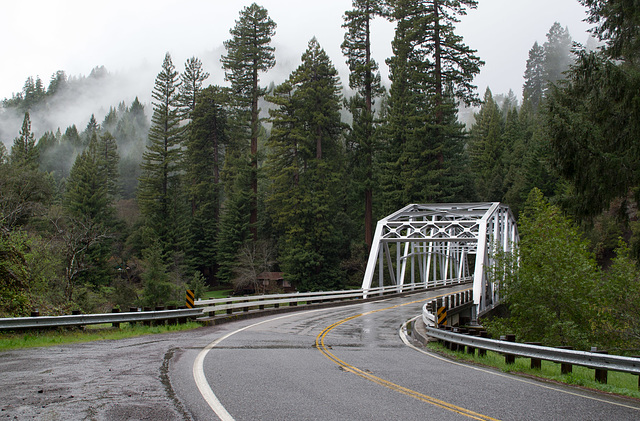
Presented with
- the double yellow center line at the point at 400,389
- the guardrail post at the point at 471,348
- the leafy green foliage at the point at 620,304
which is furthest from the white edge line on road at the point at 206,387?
the leafy green foliage at the point at 620,304

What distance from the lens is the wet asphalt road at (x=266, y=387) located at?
4.82 m

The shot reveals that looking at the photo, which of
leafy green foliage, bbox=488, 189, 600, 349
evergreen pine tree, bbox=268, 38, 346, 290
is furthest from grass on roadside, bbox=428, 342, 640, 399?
evergreen pine tree, bbox=268, 38, 346, 290

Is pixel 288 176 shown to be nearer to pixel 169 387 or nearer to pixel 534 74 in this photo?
pixel 169 387

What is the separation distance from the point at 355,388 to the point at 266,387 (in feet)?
3.81

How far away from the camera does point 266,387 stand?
599cm

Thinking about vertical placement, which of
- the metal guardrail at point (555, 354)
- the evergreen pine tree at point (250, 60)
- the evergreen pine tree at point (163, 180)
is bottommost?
the metal guardrail at point (555, 354)

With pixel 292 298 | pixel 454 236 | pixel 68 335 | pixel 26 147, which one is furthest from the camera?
pixel 26 147

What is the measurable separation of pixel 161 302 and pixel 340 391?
31.3 metres

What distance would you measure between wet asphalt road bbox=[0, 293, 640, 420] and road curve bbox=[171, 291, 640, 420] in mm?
15

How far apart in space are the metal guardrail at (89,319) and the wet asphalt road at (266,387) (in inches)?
49.7

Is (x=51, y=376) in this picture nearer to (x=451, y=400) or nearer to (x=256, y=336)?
(x=451, y=400)

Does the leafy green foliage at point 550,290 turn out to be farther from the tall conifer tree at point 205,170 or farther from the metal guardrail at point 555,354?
the tall conifer tree at point 205,170

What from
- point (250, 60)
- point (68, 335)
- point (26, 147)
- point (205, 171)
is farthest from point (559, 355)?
point (26, 147)

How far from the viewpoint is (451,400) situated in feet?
18.2
